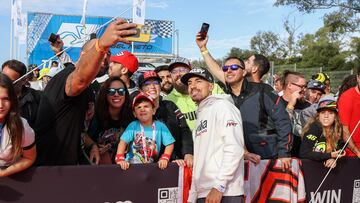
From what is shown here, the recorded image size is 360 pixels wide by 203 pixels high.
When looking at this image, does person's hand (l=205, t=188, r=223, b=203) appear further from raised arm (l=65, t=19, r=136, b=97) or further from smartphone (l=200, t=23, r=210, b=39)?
smartphone (l=200, t=23, r=210, b=39)

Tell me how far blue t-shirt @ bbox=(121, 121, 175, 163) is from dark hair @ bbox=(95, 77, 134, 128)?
0.17 metres

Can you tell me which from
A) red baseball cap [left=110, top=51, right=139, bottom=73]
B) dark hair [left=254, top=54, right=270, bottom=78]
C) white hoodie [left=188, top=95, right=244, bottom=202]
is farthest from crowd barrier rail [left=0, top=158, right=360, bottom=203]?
red baseball cap [left=110, top=51, right=139, bottom=73]

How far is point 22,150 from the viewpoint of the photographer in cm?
313

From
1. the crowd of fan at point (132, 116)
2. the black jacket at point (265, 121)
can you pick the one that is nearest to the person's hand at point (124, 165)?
Answer: the crowd of fan at point (132, 116)

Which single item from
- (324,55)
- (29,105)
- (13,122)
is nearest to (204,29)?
(29,105)

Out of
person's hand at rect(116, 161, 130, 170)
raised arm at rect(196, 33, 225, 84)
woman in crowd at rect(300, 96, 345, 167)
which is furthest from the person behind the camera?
raised arm at rect(196, 33, 225, 84)

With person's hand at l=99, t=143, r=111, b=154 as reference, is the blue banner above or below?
above

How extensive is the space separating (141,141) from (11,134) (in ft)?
4.16

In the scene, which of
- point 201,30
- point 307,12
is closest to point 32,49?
point 307,12

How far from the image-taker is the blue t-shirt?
3.96 metres

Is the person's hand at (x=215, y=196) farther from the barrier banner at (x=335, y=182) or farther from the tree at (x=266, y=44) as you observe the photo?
the tree at (x=266, y=44)

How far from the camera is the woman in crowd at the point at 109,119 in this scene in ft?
13.5

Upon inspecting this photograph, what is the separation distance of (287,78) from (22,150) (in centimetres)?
382

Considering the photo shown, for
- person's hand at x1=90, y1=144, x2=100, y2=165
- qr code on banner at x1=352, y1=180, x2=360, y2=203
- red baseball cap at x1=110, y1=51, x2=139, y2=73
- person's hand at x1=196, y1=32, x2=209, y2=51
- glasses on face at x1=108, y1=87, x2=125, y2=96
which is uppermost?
person's hand at x1=196, y1=32, x2=209, y2=51
